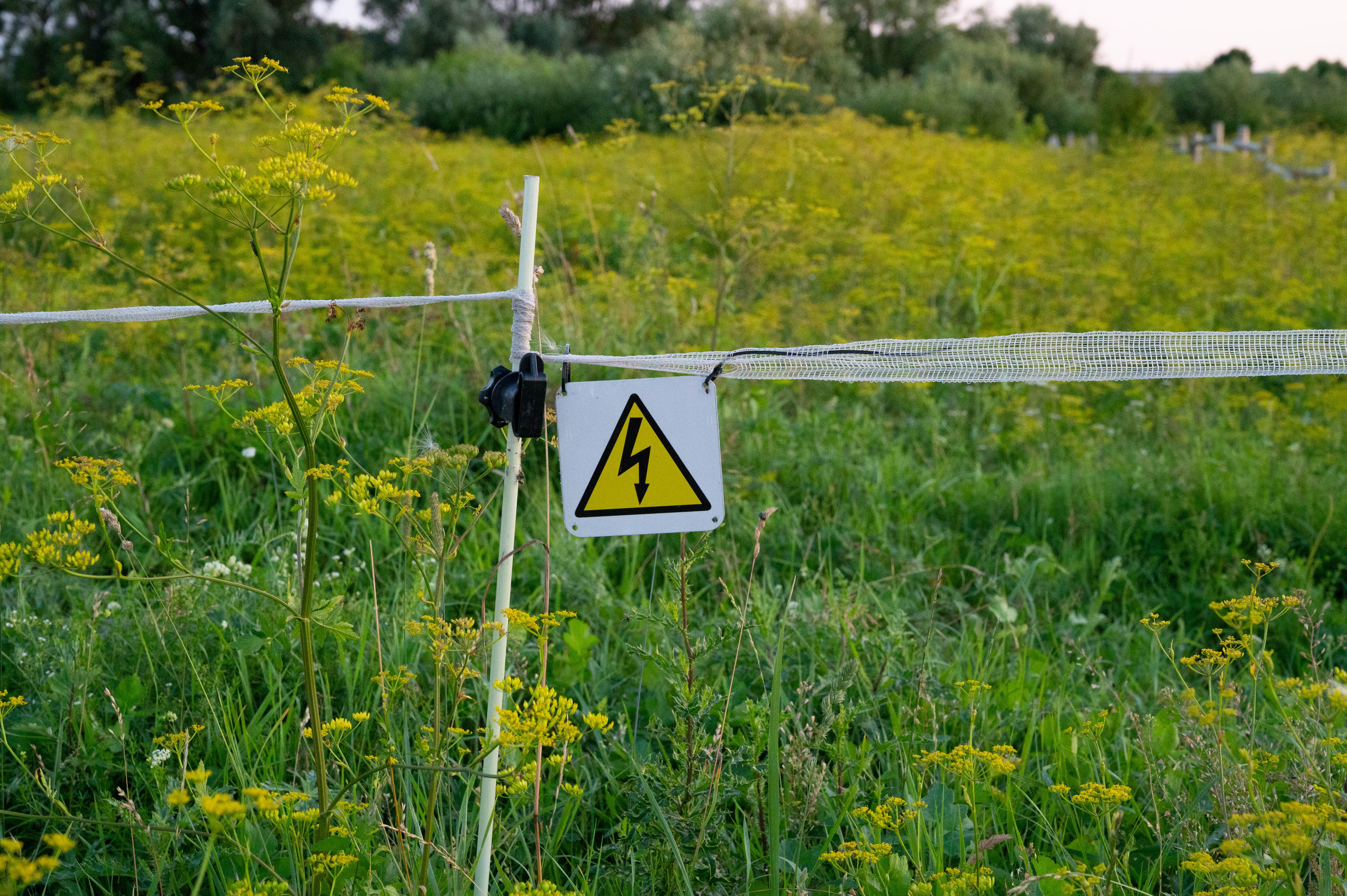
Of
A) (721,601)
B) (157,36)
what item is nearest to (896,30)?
(157,36)

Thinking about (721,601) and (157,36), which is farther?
(157,36)

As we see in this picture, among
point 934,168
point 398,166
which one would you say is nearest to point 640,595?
point 934,168

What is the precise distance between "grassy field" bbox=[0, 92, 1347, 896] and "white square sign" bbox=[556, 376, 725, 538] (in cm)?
7

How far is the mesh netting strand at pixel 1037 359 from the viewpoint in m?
1.40

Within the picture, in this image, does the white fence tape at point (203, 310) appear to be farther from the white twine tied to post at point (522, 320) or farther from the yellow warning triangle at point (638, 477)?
the yellow warning triangle at point (638, 477)

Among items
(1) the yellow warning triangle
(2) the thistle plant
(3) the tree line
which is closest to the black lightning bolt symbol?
(1) the yellow warning triangle

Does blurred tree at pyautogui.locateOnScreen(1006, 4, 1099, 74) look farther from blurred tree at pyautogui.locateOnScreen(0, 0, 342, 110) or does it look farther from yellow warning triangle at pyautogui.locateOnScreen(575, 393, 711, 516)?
yellow warning triangle at pyautogui.locateOnScreen(575, 393, 711, 516)

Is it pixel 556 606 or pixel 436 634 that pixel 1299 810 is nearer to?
pixel 436 634

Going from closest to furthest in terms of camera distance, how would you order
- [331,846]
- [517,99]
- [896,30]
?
[331,846] → [517,99] → [896,30]

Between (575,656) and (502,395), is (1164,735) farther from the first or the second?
(502,395)

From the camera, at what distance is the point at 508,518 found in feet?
4.28

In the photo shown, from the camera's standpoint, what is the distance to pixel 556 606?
239 centimetres

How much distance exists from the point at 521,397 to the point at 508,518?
16 centimetres

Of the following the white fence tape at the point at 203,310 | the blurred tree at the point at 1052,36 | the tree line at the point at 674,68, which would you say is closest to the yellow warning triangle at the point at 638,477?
the white fence tape at the point at 203,310
